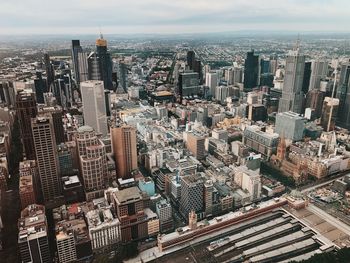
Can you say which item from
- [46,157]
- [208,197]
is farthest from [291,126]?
[46,157]

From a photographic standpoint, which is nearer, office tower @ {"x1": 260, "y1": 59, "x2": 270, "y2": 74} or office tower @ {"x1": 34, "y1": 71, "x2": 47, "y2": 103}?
office tower @ {"x1": 34, "y1": 71, "x2": 47, "y2": 103}

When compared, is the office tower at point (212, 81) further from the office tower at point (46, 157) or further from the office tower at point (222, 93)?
the office tower at point (46, 157)

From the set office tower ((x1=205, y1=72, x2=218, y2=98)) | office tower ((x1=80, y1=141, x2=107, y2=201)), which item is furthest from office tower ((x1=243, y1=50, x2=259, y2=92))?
office tower ((x1=80, y1=141, x2=107, y2=201))

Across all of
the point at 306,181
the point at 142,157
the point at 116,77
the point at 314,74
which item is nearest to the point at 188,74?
the point at 116,77

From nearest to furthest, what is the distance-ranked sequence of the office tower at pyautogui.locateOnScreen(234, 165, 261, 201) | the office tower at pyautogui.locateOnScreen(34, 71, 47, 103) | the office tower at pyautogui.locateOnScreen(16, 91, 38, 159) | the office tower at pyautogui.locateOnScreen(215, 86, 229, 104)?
the office tower at pyautogui.locateOnScreen(234, 165, 261, 201), the office tower at pyautogui.locateOnScreen(16, 91, 38, 159), the office tower at pyautogui.locateOnScreen(34, 71, 47, 103), the office tower at pyautogui.locateOnScreen(215, 86, 229, 104)

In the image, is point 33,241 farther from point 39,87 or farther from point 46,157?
point 39,87

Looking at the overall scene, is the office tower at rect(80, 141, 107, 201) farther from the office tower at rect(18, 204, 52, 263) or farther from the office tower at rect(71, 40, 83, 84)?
the office tower at rect(71, 40, 83, 84)

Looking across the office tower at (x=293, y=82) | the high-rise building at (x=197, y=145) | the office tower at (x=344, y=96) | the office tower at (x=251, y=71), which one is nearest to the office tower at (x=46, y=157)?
the high-rise building at (x=197, y=145)
